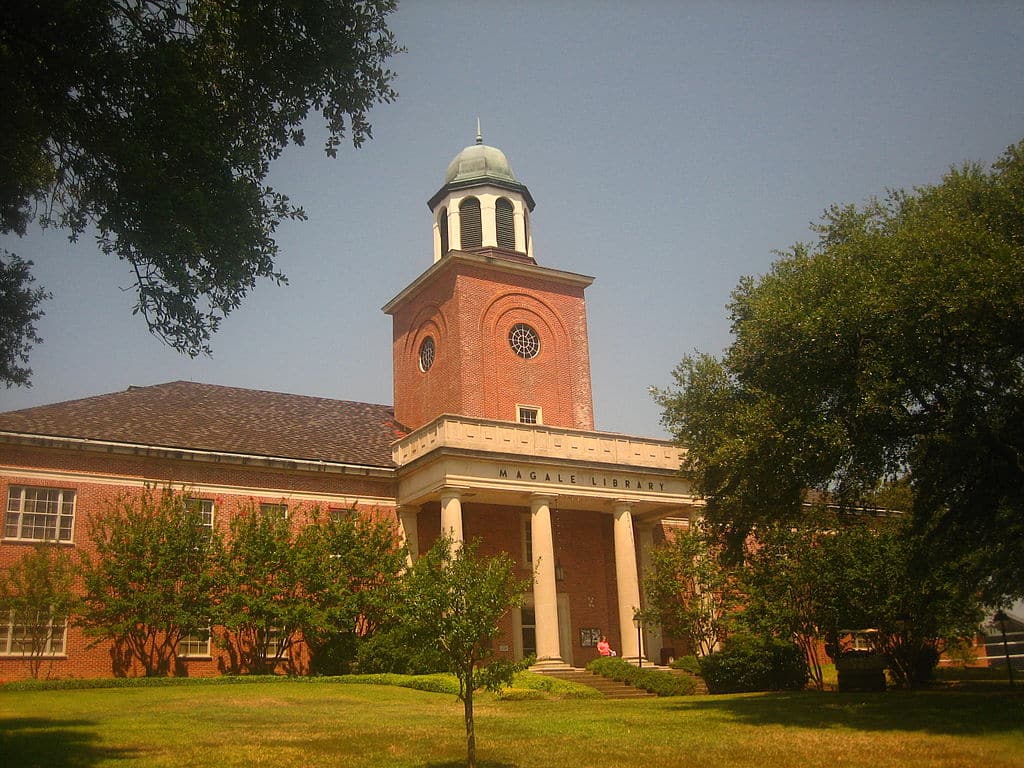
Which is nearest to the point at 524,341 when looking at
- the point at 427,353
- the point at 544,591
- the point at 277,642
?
the point at 427,353

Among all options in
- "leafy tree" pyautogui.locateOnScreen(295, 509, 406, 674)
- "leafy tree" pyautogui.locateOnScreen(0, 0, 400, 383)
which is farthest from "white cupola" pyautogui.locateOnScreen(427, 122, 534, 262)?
"leafy tree" pyautogui.locateOnScreen(0, 0, 400, 383)

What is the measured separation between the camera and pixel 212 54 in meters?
13.5

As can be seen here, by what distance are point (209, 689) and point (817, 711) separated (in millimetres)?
14717

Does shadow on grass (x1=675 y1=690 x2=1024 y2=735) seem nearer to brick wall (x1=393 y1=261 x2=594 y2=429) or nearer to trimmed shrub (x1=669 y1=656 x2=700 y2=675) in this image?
trimmed shrub (x1=669 y1=656 x2=700 y2=675)

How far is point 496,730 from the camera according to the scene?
18953 mm

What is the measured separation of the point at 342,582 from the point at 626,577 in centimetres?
1014

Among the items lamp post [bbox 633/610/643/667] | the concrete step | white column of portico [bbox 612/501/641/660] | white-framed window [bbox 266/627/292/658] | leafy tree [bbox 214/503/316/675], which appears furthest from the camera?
white column of portico [bbox 612/501/641/660]

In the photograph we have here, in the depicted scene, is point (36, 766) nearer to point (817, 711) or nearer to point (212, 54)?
point (212, 54)

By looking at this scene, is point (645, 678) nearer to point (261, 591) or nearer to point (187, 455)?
point (261, 591)

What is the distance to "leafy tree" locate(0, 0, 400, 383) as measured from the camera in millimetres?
12508

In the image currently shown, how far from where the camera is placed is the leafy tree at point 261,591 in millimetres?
30266

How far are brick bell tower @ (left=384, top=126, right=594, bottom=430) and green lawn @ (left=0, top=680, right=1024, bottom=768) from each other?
16094 millimetres

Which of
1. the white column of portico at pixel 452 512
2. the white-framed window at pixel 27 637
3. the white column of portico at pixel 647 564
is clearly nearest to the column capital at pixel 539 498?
the white column of portico at pixel 452 512

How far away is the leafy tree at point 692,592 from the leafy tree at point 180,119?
19743mm
